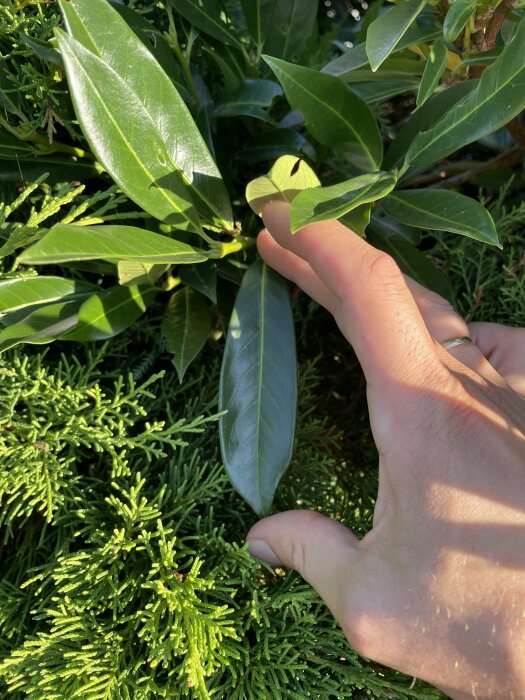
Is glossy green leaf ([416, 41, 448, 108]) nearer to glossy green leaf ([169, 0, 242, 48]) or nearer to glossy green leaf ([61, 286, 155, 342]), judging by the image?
glossy green leaf ([169, 0, 242, 48])

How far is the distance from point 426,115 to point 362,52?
157 millimetres

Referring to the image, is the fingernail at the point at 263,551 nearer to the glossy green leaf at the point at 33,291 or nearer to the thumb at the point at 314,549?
the thumb at the point at 314,549

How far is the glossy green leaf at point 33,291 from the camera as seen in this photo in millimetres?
945

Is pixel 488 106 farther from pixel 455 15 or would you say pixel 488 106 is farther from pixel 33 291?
pixel 33 291

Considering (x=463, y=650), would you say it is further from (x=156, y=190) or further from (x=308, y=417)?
(x=156, y=190)

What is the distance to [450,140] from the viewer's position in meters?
0.96

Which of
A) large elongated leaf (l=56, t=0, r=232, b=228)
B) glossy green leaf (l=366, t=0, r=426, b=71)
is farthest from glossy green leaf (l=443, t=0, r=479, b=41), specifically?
large elongated leaf (l=56, t=0, r=232, b=228)

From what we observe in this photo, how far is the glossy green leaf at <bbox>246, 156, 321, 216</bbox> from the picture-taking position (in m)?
0.93

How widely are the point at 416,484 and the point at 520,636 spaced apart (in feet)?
0.73

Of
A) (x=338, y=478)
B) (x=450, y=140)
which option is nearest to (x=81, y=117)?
(x=450, y=140)

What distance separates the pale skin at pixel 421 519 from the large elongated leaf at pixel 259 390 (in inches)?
3.1

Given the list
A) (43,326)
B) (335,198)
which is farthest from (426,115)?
(43,326)

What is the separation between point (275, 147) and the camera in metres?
1.16

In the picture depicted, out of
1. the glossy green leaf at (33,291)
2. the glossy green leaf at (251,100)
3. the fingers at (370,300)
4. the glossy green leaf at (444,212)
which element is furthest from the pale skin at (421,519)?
the glossy green leaf at (33,291)
